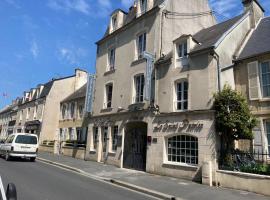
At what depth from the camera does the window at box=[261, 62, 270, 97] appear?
1359 cm

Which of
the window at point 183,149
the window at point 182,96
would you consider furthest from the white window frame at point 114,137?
the window at point 182,96

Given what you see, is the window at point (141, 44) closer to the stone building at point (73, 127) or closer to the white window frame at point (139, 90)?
the white window frame at point (139, 90)

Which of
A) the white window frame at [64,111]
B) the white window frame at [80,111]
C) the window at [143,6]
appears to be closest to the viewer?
the window at [143,6]

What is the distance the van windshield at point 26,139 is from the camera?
709 inches

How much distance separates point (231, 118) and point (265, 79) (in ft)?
11.2

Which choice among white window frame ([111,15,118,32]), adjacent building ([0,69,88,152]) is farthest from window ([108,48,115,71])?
adjacent building ([0,69,88,152])

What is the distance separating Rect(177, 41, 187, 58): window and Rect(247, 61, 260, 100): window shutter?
351 centimetres

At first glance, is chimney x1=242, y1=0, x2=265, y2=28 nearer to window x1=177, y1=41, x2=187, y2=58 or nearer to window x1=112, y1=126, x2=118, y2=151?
window x1=177, y1=41, x2=187, y2=58

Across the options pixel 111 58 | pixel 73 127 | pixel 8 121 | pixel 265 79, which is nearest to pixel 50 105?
pixel 73 127

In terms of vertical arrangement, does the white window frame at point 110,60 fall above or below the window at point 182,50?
above

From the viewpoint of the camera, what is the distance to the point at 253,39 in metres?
16.2

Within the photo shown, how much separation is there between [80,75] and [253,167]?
90.3 ft

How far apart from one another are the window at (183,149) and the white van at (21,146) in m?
9.18

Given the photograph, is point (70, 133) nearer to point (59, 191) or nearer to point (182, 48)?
point (182, 48)
